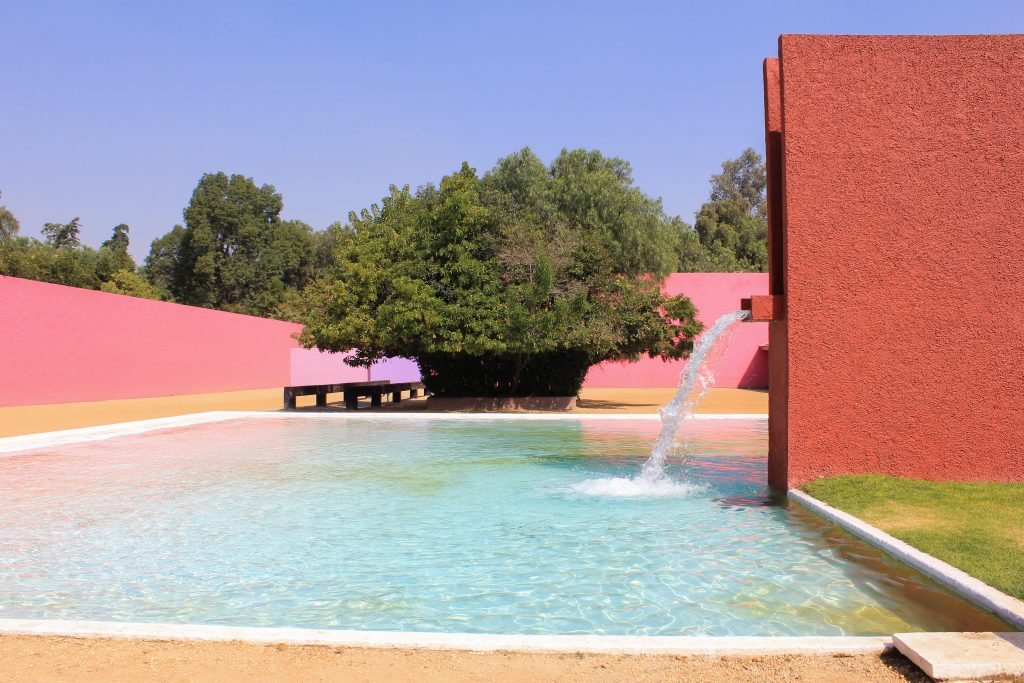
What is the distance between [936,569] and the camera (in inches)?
183

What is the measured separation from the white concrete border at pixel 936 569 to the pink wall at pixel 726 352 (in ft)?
75.6

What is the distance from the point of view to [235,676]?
336 centimetres

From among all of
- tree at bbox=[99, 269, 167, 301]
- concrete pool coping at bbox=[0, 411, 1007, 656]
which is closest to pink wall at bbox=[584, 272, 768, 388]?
tree at bbox=[99, 269, 167, 301]

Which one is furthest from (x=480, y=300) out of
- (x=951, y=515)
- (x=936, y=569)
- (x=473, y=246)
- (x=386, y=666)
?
(x=386, y=666)

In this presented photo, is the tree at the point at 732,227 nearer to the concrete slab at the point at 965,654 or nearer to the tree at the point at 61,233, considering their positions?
the concrete slab at the point at 965,654

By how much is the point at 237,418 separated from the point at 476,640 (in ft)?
45.4

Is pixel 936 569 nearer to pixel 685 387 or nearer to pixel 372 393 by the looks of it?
pixel 685 387

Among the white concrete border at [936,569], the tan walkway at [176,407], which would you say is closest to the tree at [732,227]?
the tan walkway at [176,407]

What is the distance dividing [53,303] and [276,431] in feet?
37.5

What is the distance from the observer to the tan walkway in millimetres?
15633

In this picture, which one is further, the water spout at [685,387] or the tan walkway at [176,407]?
the tan walkway at [176,407]

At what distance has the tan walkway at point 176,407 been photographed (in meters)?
15.6

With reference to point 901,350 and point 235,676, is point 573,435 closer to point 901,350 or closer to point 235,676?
point 901,350

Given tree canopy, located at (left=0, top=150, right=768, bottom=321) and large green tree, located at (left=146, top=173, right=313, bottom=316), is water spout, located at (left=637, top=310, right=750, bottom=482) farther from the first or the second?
large green tree, located at (left=146, top=173, right=313, bottom=316)
